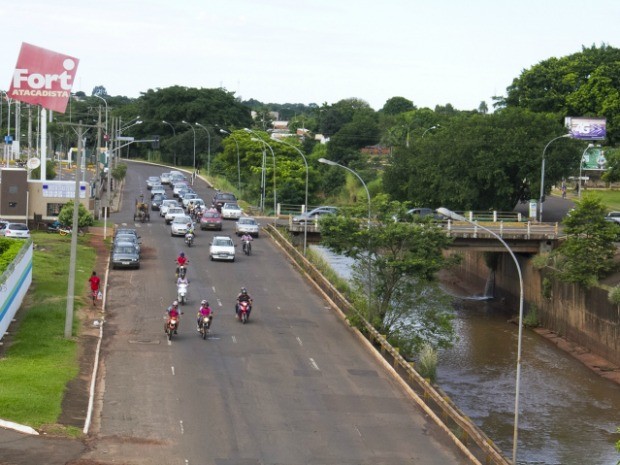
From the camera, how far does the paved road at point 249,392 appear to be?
2794 centimetres

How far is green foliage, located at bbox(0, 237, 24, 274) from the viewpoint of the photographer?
137 feet

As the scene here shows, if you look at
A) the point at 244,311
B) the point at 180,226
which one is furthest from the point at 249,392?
the point at 180,226

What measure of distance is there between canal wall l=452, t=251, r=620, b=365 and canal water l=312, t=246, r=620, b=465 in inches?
65.2

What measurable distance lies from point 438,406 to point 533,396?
48.3ft

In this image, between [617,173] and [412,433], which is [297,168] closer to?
[617,173]

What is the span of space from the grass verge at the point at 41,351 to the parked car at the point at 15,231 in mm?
6126

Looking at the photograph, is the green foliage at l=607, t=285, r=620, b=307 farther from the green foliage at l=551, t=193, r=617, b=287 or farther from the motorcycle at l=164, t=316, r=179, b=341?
the motorcycle at l=164, t=316, r=179, b=341

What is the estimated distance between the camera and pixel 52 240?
6575 cm

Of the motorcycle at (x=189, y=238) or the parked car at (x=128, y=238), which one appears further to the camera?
the motorcycle at (x=189, y=238)

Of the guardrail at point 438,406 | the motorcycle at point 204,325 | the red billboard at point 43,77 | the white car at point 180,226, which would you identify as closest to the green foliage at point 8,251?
the motorcycle at point 204,325

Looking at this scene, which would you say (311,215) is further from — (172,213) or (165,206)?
(165,206)

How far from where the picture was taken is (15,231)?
6375 cm

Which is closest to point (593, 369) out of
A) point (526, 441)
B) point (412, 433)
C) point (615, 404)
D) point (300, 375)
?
point (615, 404)

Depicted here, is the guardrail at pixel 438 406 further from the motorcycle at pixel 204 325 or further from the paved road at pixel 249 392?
the motorcycle at pixel 204 325
